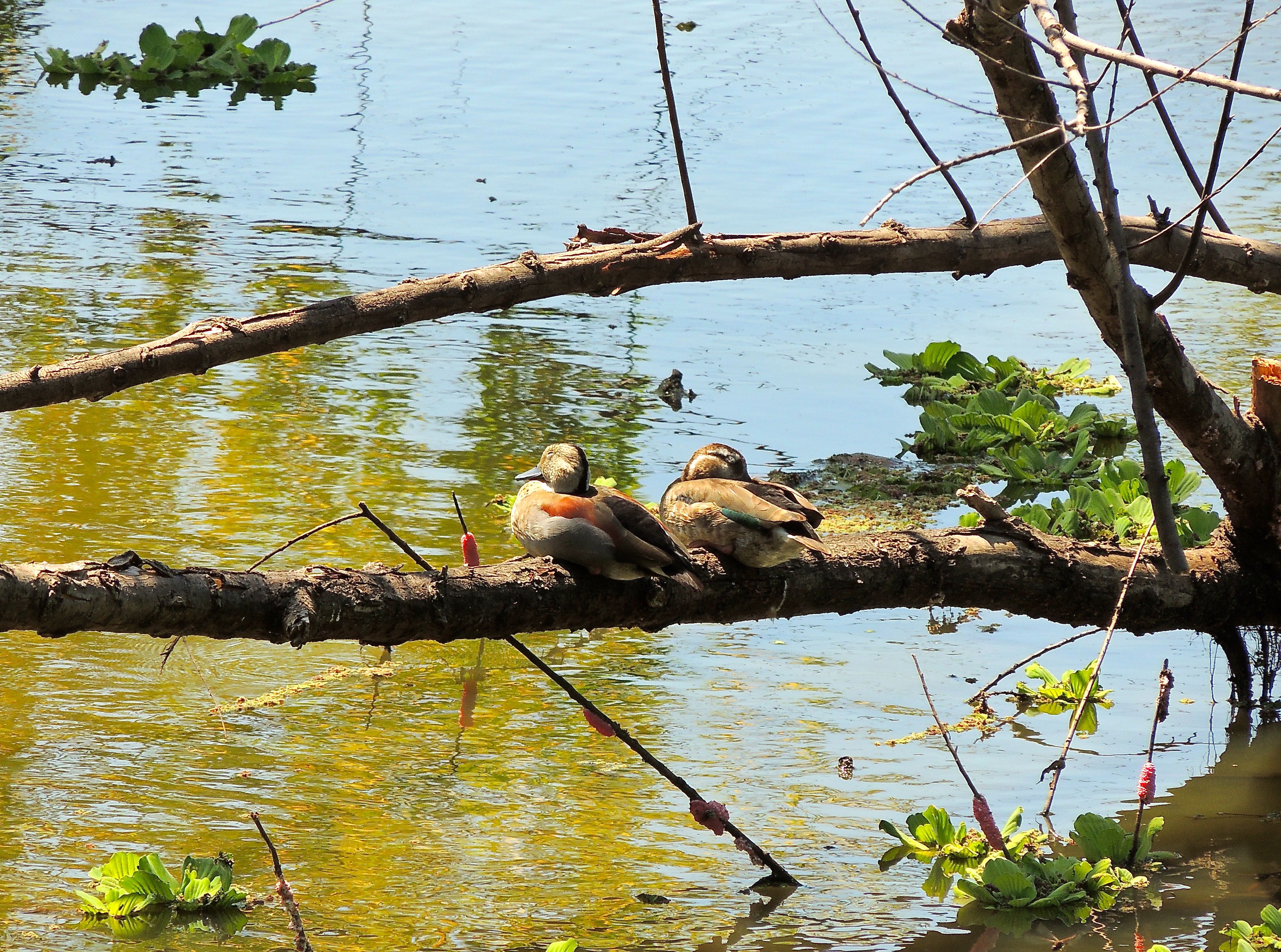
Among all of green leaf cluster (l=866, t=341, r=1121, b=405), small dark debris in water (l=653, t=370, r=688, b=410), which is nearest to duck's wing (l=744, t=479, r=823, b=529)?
small dark debris in water (l=653, t=370, r=688, b=410)

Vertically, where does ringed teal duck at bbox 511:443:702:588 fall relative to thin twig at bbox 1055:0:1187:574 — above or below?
below

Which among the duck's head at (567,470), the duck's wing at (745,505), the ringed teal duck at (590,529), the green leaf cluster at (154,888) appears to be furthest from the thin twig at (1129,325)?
the green leaf cluster at (154,888)

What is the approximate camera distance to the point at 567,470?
3.96 meters

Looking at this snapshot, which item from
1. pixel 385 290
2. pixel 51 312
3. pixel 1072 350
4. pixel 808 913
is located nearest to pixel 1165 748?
pixel 808 913

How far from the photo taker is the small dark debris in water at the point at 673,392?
25.5 ft

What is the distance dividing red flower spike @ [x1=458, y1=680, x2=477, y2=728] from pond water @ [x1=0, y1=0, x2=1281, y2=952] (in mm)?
29

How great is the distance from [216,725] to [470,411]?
3093mm

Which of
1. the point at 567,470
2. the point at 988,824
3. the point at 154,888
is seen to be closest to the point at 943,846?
the point at 988,824

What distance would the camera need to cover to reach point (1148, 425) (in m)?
4.27

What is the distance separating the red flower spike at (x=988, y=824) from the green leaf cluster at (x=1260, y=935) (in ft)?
1.50

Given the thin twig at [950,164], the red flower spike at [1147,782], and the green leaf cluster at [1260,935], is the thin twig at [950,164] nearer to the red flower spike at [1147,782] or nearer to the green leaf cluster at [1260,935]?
the red flower spike at [1147,782]

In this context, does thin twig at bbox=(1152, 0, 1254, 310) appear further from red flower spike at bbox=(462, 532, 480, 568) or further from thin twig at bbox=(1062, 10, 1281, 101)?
red flower spike at bbox=(462, 532, 480, 568)

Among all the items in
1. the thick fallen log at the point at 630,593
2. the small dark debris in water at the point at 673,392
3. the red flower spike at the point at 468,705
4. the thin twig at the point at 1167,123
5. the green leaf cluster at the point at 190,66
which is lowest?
the red flower spike at the point at 468,705

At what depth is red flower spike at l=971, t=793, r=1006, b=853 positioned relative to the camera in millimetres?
3673
